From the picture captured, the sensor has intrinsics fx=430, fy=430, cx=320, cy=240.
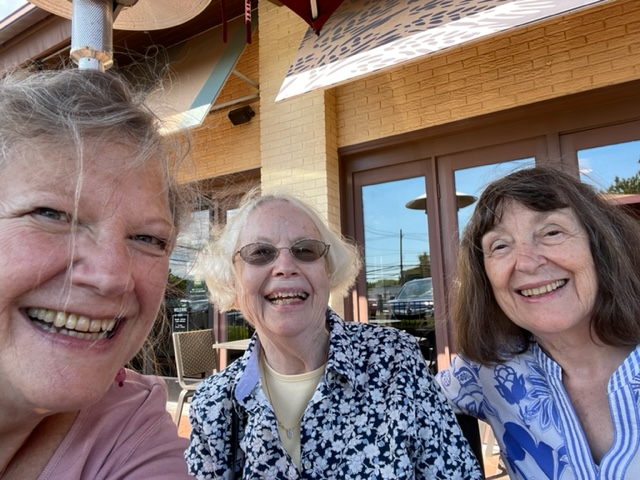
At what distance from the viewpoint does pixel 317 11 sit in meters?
4.09

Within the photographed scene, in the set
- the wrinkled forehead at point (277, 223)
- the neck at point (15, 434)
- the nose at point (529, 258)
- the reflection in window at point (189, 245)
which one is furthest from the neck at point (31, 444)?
the nose at point (529, 258)

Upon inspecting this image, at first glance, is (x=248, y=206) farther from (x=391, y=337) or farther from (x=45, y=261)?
(x=45, y=261)

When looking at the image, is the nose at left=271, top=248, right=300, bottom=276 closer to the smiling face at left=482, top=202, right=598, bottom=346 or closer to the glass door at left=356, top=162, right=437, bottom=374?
the smiling face at left=482, top=202, right=598, bottom=346

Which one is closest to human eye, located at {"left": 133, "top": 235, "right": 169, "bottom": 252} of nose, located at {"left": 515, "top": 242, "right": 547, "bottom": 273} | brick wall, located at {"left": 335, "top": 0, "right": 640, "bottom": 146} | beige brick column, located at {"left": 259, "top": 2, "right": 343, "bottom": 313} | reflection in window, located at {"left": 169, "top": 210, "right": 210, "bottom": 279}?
reflection in window, located at {"left": 169, "top": 210, "right": 210, "bottom": 279}

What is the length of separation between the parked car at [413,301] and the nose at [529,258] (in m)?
2.96

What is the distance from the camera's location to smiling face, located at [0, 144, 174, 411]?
2.38 feet

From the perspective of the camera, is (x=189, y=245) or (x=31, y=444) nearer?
(x=31, y=444)

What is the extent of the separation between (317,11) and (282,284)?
10.9 feet

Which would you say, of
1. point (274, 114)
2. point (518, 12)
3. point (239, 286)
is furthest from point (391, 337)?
point (274, 114)

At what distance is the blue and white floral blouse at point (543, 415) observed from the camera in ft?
4.32

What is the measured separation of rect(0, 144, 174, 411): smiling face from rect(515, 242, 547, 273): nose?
4.06 feet

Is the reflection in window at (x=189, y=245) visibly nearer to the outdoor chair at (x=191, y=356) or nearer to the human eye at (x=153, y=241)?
the human eye at (x=153, y=241)

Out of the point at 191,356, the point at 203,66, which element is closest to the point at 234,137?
the point at 203,66

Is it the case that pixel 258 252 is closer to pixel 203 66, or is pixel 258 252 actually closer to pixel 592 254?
pixel 592 254
